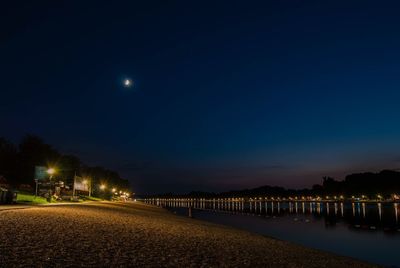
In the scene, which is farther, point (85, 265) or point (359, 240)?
point (359, 240)

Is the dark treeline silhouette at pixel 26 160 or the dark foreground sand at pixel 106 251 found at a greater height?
the dark treeline silhouette at pixel 26 160

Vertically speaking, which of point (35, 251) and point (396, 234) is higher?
point (35, 251)

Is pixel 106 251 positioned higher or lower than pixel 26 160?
lower

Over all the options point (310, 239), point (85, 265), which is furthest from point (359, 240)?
point (85, 265)

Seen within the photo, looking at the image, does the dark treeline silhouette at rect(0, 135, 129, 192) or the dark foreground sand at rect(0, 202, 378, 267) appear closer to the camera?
the dark foreground sand at rect(0, 202, 378, 267)

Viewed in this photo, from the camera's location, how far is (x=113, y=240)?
577 inches

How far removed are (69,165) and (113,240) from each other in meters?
96.4

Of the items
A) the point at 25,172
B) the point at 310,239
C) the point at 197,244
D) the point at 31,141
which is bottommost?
the point at 310,239

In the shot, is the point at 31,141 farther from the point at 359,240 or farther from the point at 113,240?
the point at 113,240

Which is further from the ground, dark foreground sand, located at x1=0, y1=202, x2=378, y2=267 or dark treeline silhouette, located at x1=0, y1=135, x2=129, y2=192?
dark treeline silhouette, located at x1=0, y1=135, x2=129, y2=192

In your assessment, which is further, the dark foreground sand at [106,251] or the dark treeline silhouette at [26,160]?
the dark treeline silhouette at [26,160]

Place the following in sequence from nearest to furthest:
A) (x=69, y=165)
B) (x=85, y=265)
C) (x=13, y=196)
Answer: (x=85, y=265) → (x=13, y=196) → (x=69, y=165)

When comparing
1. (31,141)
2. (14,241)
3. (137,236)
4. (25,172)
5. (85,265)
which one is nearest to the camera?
(85,265)

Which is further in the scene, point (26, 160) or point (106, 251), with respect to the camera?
point (26, 160)
